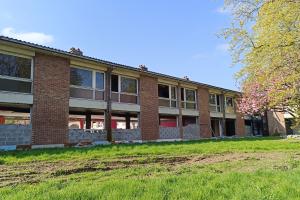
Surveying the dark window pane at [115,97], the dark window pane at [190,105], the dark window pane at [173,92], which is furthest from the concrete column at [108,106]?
the dark window pane at [190,105]

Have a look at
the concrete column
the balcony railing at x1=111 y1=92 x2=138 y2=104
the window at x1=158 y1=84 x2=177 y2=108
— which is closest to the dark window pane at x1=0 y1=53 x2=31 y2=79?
the concrete column

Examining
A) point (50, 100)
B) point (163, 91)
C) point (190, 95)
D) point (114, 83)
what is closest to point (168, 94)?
point (163, 91)

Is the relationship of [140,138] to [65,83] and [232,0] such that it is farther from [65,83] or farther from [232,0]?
[232,0]

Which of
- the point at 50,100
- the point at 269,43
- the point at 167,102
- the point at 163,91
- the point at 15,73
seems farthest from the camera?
the point at 163,91

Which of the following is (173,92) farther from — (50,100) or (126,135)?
(50,100)

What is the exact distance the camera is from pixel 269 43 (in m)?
8.85

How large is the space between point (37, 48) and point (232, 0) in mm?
9074

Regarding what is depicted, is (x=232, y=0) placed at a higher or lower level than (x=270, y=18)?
higher

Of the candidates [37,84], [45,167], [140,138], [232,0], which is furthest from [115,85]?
[45,167]

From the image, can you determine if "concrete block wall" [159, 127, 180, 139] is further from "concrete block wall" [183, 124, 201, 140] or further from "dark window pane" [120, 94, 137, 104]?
"dark window pane" [120, 94, 137, 104]

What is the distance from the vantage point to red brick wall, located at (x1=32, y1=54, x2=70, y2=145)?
45.4 feet

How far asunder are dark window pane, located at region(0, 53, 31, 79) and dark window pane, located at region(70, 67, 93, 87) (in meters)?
2.57

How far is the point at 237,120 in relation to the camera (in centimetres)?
3088

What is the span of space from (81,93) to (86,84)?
0.71 m
